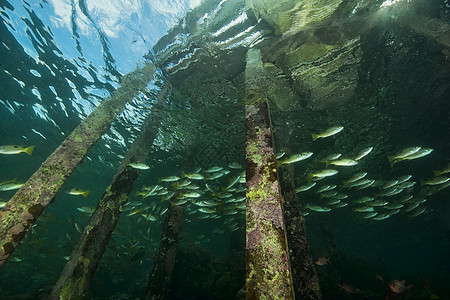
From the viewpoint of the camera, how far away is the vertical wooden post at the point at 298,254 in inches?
164

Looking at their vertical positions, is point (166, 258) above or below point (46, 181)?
below

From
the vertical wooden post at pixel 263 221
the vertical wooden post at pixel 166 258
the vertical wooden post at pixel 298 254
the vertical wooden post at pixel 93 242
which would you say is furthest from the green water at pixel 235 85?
the vertical wooden post at pixel 298 254

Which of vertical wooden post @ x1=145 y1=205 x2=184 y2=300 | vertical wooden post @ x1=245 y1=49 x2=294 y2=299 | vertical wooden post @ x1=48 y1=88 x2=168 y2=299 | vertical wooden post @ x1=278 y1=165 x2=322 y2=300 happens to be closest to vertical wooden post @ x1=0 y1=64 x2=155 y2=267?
vertical wooden post @ x1=48 y1=88 x2=168 y2=299

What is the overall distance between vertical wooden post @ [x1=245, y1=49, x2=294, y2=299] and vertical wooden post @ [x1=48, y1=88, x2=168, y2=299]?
4929mm

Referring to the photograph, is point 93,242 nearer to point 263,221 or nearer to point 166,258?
point 166,258

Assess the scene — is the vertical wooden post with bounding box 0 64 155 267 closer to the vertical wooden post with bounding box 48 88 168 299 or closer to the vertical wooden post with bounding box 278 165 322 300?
the vertical wooden post with bounding box 48 88 168 299

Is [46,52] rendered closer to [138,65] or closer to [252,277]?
[138,65]

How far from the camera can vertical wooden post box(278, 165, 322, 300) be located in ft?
13.7

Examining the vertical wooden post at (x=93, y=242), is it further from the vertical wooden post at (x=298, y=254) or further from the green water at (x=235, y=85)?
the vertical wooden post at (x=298, y=254)

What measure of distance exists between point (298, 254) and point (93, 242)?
5.30 meters

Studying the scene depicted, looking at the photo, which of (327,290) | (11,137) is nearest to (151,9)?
(327,290)

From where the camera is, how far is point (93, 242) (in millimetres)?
5410

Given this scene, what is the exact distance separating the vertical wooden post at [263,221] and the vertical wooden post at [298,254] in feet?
8.30

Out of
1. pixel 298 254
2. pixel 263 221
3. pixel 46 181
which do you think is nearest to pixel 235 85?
pixel 298 254
